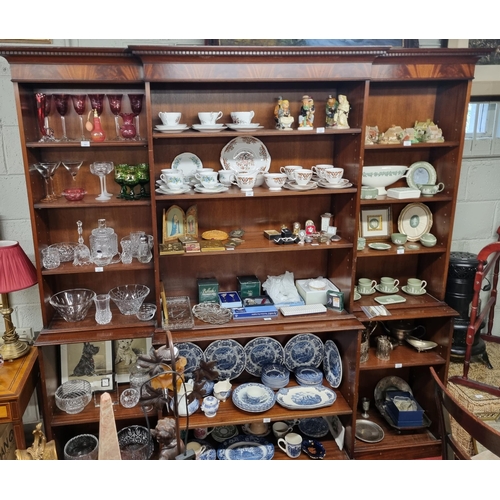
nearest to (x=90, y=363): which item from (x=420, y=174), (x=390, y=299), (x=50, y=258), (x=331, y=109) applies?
(x=50, y=258)

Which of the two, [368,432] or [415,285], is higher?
[415,285]

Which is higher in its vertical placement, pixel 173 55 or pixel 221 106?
pixel 173 55

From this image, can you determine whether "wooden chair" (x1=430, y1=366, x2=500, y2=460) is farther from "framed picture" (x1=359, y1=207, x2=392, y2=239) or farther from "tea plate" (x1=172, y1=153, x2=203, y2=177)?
"tea plate" (x1=172, y1=153, x2=203, y2=177)

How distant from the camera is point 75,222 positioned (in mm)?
2471

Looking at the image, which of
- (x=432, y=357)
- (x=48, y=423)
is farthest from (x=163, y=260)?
(x=432, y=357)

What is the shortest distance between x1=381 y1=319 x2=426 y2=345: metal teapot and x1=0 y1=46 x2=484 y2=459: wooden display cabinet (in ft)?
0.26

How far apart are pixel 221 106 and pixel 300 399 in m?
1.60

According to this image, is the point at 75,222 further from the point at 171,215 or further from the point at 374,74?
the point at 374,74

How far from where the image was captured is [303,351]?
272 centimetres

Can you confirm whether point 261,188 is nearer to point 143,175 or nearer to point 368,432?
point 143,175

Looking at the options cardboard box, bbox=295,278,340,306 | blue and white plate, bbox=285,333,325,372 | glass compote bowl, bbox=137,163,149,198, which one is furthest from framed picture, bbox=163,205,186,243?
blue and white plate, bbox=285,333,325,372

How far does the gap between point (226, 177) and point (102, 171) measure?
0.61 metres

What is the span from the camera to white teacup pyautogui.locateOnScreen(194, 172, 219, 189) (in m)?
2.27

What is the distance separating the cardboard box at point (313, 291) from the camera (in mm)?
2562
